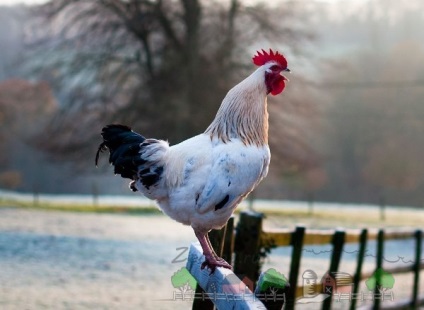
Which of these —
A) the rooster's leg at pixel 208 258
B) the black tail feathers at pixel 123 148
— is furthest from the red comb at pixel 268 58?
the rooster's leg at pixel 208 258

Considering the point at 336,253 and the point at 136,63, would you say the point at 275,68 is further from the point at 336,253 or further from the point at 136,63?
the point at 136,63

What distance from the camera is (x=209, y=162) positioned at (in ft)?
12.5

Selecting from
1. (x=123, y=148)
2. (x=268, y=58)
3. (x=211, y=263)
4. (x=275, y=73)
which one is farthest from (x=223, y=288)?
(x=268, y=58)

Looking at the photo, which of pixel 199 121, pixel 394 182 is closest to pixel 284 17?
pixel 199 121

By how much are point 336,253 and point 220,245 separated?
194 cm

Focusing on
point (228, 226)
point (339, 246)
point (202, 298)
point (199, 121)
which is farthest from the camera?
point (199, 121)

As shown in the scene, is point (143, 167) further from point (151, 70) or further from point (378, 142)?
point (378, 142)

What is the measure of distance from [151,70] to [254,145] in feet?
74.0

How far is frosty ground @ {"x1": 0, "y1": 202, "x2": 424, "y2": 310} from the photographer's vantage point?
760 cm

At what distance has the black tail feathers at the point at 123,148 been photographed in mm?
3934

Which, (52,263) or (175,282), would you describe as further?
(52,263)

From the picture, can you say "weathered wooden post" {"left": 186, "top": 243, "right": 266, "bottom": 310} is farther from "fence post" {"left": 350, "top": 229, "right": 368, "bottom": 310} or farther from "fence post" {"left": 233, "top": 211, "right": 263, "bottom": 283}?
"fence post" {"left": 350, "top": 229, "right": 368, "bottom": 310}

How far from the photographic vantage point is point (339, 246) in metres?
6.02

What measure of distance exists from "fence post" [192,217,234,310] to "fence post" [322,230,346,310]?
150 cm
